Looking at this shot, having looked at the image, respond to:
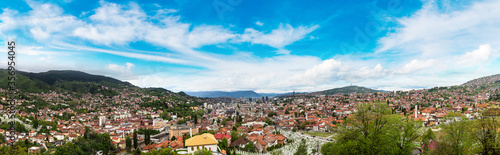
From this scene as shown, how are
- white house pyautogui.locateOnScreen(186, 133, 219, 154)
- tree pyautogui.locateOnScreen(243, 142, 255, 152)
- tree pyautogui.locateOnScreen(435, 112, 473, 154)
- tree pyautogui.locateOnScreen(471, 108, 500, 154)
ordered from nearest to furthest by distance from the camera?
1. tree pyautogui.locateOnScreen(471, 108, 500, 154)
2. tree pyautogui.locateOnScreen(435, 112, 473, 154)
3. white house pyautogui.locateOnScreen(186, 133, 219, 154)
4. tree pyautogui.locateOnScreen(243, 142, 255, 152)

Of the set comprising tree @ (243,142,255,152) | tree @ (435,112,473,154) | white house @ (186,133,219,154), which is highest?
tree @ (435,112,473,154)

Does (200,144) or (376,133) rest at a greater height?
(376,133)

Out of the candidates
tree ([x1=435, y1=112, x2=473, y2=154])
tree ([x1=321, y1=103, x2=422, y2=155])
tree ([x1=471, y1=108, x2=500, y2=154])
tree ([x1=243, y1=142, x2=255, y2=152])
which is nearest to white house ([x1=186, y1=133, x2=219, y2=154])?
tree ([x1=321, y1=103, x2=422, y2=155])

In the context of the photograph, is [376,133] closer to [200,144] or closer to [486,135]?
[486,135]

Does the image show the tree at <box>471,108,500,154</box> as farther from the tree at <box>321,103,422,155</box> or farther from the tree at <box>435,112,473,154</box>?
the tree at <box>321,103,422,155</box>

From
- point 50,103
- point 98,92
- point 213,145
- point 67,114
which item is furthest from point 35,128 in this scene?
point 98,92

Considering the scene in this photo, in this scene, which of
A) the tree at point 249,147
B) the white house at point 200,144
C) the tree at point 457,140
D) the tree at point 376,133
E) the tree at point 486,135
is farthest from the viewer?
the tree at point 249,147

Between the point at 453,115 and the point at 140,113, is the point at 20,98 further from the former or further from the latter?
the point at 453,115

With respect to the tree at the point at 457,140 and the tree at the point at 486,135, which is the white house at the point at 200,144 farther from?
the tree at the point at 486,135

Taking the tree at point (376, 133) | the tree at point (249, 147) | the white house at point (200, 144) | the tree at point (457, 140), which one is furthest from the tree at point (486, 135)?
the tree at point (249, 147)

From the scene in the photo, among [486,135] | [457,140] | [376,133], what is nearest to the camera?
[486,135]

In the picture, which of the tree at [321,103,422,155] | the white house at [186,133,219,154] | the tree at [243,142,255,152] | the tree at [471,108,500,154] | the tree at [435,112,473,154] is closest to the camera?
the tree at [471,108,500,154]

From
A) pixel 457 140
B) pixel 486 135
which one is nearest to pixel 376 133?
pixel 457 140
